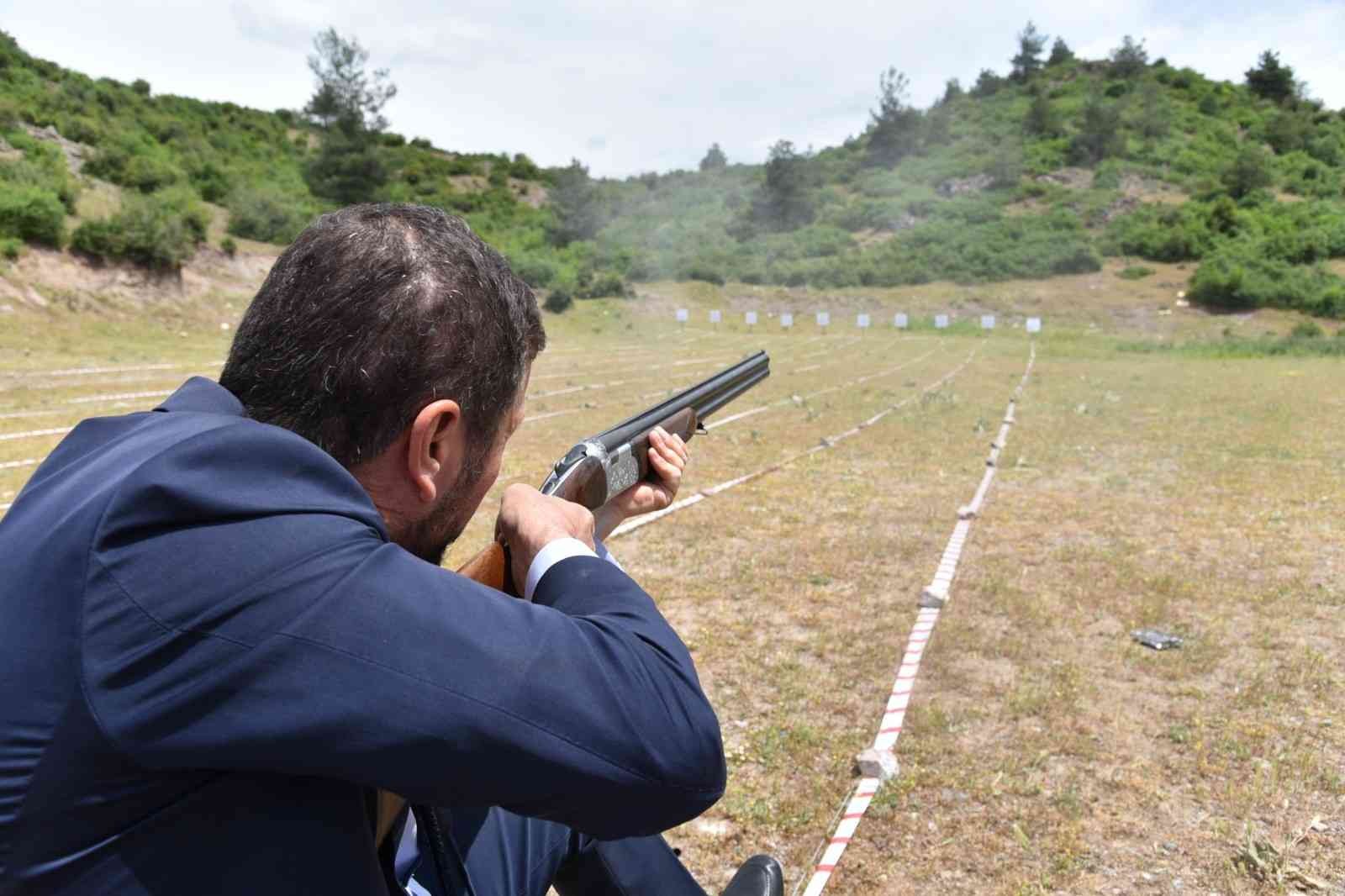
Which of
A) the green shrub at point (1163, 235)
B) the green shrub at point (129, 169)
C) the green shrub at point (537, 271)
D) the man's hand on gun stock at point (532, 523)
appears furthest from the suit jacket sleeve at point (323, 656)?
the green shrub at point (1163, 235)

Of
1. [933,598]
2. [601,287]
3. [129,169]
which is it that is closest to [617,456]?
[933,598]

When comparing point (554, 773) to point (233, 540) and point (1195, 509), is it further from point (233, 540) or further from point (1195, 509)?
point (1195, 509)

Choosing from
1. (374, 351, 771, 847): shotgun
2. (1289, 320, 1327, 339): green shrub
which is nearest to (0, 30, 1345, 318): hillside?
(1289, 320, 1327, 339): green shrub

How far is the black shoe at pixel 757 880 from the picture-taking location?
206 centimetres

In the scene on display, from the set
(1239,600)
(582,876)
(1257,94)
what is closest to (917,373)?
(1239,600)

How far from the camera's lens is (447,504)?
4.06 feet

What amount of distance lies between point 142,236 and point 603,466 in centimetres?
2206

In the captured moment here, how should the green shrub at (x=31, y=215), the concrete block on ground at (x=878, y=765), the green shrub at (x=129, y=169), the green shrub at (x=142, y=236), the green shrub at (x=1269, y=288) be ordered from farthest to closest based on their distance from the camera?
1. the green shrub at (x=1269, y=288)
2. the green shrub at (x=129, y=169)
3. the green shrub at (x=142, y=236)
4. the green shrub at (x=31, y=215)
5. the concrete block on ground at (x=878, y=765)

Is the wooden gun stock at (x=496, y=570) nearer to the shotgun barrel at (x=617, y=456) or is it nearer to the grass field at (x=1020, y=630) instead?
the shotgun barrel at (x=617, y=456)

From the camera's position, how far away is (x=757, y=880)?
208 centimetres

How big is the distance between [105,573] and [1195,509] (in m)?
7.21

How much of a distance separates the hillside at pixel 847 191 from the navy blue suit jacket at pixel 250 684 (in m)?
22.2

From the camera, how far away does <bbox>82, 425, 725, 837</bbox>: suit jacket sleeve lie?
0.84m

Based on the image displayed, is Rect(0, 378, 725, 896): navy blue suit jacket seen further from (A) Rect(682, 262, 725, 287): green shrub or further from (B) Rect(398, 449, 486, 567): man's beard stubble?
(A) Rect(682, 262, 725, 287): green shrub
